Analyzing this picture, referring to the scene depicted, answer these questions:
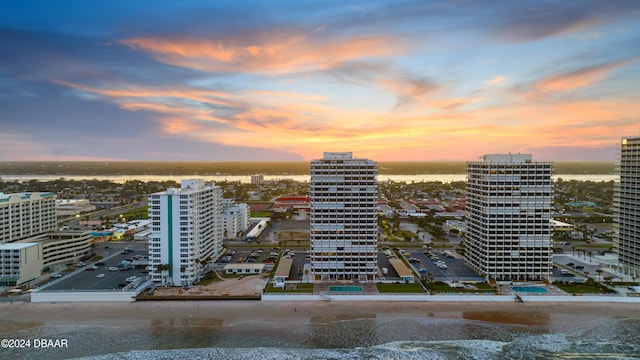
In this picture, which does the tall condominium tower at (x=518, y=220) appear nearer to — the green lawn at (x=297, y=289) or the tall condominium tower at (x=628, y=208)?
the tall condominium tower at (x=628, y=208)

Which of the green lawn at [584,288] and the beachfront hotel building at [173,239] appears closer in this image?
the green lawn at [584,288]

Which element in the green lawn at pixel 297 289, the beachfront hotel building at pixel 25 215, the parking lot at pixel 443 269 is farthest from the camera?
the beachfront hotel building at pixel 25 215

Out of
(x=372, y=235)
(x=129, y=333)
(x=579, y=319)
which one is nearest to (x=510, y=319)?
(x=579, y=319)

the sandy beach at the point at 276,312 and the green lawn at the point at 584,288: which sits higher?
the green lawn at the point at 584,288

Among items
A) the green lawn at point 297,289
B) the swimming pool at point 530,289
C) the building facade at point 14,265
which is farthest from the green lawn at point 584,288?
the building facade at point 14,265

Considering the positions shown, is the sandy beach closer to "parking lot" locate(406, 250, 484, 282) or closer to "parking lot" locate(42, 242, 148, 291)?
"parking lot" locate(42, 242, 148, 291)

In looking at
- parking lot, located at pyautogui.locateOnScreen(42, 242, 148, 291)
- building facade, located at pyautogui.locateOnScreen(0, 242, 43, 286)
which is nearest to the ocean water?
parking lot, located at pyautogui.locateOnScreen(42, 242, 148, 291)
